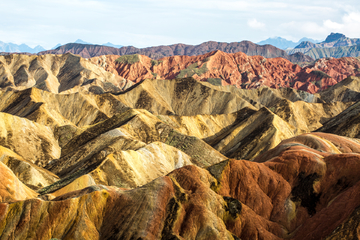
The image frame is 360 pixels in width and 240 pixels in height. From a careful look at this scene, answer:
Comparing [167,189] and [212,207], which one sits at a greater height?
[167,189]

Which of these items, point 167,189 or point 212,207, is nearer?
point 212,207

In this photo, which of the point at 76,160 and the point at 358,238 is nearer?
the point at 358,238

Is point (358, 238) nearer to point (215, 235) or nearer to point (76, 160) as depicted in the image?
point (215, 235)

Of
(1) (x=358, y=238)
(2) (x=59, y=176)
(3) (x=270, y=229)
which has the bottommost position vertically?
(2) (x=59, y=176)

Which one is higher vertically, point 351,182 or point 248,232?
point 351,182

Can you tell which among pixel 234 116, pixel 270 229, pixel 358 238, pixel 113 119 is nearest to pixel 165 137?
pixel 113 119

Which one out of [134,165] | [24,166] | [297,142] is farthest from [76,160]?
[297,142]

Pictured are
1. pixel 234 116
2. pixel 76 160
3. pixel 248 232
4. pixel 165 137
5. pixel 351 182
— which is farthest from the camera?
pixel 234 116

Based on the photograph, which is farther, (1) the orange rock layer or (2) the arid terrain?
(2) the arid terrain

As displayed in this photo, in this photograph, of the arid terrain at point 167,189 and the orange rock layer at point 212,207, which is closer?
the orange rock layer at point 212,207

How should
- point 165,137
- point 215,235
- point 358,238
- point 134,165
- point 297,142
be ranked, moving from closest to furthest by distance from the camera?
point 358,238 < point 215,235 < point 134,165 < point 297,142 < point 165,137
